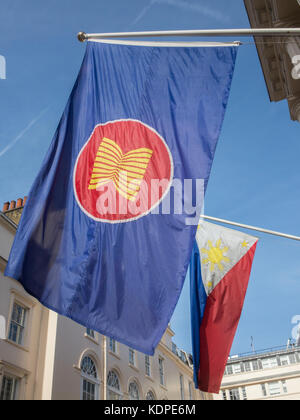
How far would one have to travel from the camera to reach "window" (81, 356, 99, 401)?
69.9ft

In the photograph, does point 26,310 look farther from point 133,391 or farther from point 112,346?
point 133,391

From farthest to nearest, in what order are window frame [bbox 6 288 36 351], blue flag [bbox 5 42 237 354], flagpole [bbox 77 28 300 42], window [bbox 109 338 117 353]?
1. window [bbox 109 338 117 353]
2. window frame [bbox 6 288 36 351]
3. flagpole [bbox 77 28 300 42]
4. blue flag [bbox 5 42 237 354]

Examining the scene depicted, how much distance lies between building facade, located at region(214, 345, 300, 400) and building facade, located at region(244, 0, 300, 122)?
163 ft

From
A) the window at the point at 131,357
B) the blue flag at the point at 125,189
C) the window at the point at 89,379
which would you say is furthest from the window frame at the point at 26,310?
the blue flag at the point at 125,189

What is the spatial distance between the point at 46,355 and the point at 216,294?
10904 mm

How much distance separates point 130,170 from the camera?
6.40 meters

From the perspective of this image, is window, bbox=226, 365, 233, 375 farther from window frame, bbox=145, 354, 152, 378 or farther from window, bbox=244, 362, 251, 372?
window frame, bbox=145, 354, 152, 378

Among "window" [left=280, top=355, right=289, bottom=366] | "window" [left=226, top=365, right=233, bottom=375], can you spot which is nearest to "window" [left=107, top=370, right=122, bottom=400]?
"window" [left=226, top=365, right=233, bottom=375]

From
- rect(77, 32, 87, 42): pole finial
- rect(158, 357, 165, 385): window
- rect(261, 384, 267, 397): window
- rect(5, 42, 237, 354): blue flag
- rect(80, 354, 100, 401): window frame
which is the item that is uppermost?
rect(261, 384, 267, 397): window

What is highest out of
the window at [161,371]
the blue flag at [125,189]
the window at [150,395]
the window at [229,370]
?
the window at [229,370]

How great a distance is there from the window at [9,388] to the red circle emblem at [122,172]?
45.9ft

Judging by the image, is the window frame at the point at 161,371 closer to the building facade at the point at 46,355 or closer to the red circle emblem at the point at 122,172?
the building facade at the point at 46,355

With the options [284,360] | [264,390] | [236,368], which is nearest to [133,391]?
[264,390]

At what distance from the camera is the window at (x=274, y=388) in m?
53.8
